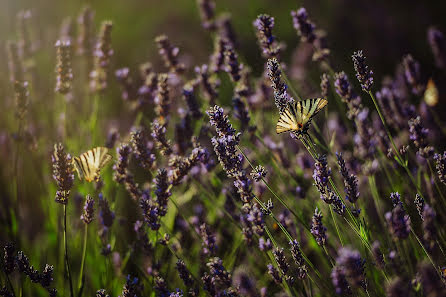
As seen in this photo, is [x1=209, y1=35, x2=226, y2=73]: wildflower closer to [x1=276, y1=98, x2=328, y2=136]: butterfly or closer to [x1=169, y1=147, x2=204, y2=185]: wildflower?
[x1=169, y1=147, x2=204, y2=185]: wildflower

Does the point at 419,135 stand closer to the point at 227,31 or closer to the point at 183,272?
the point at 183,272

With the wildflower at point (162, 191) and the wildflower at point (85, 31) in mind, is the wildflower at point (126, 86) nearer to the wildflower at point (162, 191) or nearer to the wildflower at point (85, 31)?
the wildflower at point (85, 31)

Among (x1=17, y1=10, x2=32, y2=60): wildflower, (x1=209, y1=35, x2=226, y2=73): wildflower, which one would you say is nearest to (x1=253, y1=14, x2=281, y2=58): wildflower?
(x1=209, y1=35, x2=226, y2=73): wildflower

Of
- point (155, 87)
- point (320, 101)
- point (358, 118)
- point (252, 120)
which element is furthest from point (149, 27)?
point (320, 101)

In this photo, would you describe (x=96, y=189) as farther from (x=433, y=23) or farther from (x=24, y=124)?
(x=433, y=23)

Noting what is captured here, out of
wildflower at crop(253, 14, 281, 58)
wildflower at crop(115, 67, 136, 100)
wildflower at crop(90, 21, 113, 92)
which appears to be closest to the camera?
wildflower at crop(253, 14, 281, 58)

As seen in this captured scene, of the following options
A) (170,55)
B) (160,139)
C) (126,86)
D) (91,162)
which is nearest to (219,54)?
(170,55)
